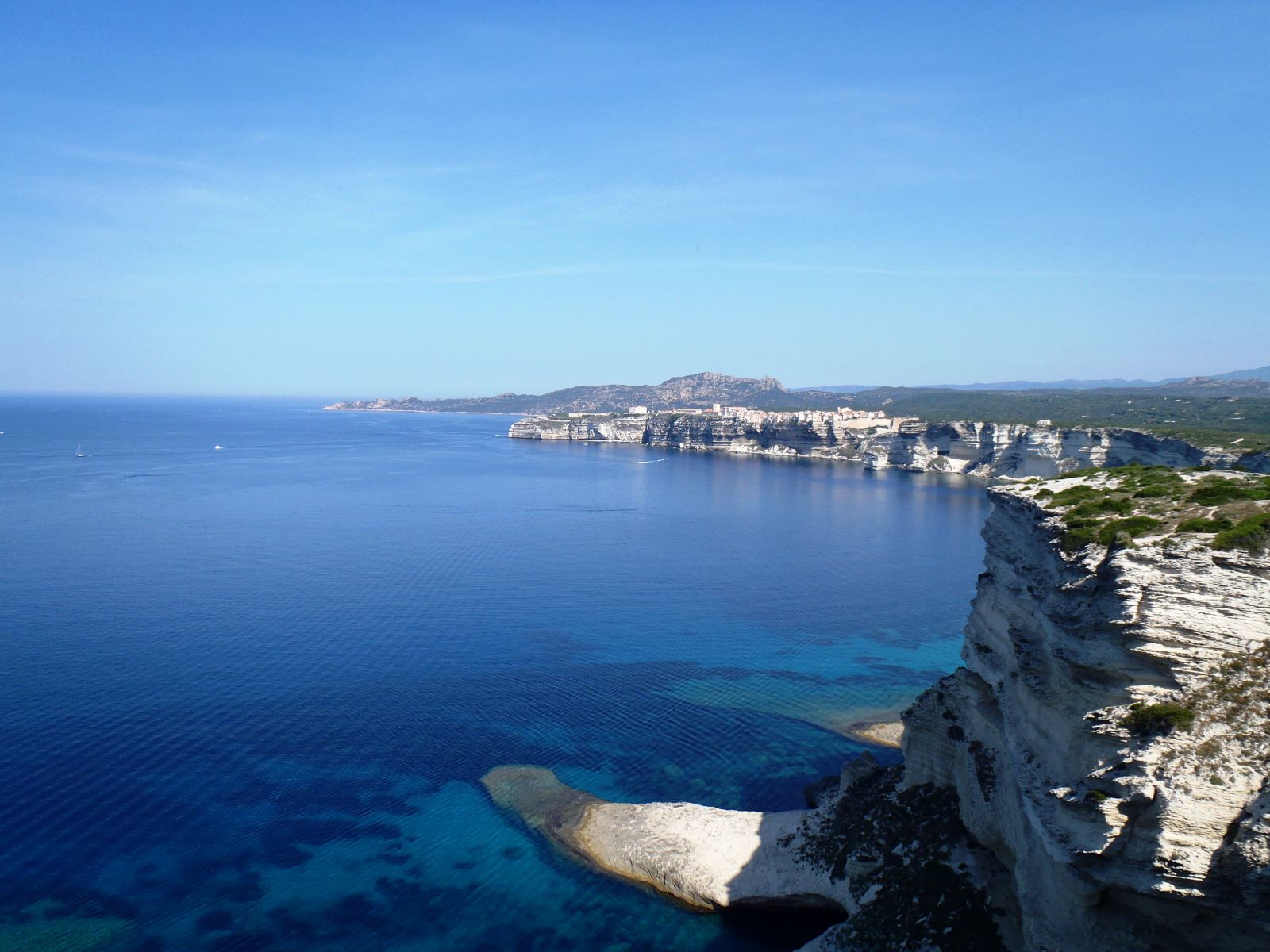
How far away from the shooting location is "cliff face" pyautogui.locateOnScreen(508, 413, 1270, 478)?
8341cm

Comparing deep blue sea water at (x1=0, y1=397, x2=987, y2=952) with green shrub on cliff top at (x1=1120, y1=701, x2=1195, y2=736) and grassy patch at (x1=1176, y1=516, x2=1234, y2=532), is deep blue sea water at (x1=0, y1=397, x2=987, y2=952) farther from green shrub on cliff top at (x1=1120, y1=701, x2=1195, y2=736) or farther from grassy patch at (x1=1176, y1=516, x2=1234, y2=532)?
grassy patch at (x1=1176, y1=516, x2=1234, y2=532)

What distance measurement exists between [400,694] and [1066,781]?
975 inches

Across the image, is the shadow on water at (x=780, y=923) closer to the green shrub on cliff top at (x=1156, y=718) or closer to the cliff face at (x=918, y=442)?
the green shrub on cliff top at (x=1156, y=718)

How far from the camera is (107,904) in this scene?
1923 cm

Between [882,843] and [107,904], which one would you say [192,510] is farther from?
[882,843]

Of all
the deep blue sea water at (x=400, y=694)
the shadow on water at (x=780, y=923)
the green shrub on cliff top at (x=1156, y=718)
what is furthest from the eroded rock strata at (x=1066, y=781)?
the deep blue sea water at (x=400, y=694)

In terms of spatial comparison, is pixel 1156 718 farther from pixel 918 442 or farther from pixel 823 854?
pixel 918 442

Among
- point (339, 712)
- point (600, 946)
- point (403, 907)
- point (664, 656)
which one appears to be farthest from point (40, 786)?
point (664, 656)

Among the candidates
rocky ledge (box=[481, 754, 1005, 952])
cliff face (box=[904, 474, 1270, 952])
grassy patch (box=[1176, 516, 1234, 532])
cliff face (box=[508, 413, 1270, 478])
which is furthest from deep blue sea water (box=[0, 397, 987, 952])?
cliff face (box=[508, 413, 1270, 478])

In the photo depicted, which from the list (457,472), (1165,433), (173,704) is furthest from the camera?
(457,472)

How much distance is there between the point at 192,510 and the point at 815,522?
55736 millimetres

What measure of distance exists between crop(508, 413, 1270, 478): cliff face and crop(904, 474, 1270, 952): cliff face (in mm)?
38087

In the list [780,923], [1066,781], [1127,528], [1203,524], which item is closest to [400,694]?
[780,923]

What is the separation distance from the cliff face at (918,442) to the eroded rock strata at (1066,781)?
113ft
